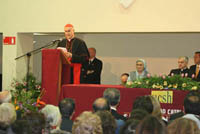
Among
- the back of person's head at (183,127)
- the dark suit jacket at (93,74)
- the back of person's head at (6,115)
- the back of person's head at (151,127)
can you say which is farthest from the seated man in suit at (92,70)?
the back of person's head at (151,127)

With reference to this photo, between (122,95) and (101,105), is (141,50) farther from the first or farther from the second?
(101,105)

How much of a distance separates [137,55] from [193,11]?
2.87 metres

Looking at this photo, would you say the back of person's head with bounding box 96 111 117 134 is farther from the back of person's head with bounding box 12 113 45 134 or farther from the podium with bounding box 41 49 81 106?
the podium with bounding box 41 49 81 106

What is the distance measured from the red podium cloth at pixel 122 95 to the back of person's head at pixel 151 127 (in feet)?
10.8

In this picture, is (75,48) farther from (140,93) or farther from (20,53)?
(20,53)

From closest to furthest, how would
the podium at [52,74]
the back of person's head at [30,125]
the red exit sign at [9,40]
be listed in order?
1. the back of person's head at [30,125]
2. the podium at [52,74]
3. the red exit sign at [9,40]

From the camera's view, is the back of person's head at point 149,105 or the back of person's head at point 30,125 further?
the back of person's head at point 149,105

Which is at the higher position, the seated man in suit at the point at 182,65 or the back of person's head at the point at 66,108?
the seated man in suit at the point at 182,65

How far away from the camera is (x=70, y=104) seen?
3.75m

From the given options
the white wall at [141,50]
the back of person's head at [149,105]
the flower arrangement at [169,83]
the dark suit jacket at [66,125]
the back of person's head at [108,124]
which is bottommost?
the dark suit jacket at [66,125]

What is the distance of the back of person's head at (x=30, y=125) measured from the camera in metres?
2.94

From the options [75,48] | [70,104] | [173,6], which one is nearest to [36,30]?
[75,48]

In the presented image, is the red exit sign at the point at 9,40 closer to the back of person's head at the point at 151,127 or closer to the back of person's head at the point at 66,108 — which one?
the back of person's head at the point at 66,108

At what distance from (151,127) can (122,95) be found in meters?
3.47
